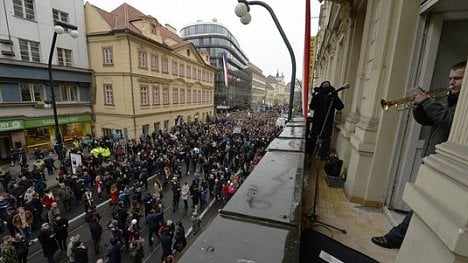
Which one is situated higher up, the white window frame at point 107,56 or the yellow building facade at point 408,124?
the white window frame at point 107,56

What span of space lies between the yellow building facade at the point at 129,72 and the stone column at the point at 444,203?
24.2 meters

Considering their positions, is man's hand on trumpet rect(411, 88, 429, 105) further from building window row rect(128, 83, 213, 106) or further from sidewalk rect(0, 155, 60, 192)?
building window row rect(128, 83, 213, 106)

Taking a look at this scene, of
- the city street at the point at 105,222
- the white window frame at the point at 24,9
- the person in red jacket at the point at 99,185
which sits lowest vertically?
the city street at the point at 105,222

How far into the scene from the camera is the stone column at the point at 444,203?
1370 mm

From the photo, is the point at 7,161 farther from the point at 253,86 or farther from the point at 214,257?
the point at 253,86

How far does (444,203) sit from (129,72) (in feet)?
83.4

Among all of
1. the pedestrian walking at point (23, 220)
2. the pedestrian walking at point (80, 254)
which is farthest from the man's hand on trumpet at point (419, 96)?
the pedestrian walking at point (23, 220)

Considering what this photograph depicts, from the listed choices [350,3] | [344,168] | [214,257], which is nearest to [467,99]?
[214,257]

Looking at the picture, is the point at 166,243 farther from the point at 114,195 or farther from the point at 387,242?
the point at 387,242

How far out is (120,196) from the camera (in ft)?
36.2

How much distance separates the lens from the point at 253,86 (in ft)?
309

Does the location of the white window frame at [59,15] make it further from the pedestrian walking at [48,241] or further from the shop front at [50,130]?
the pedestrian walking at [48,241]

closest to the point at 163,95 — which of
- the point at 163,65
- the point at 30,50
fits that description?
the point at 163,65

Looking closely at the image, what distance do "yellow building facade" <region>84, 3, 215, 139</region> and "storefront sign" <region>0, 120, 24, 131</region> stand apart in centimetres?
733
